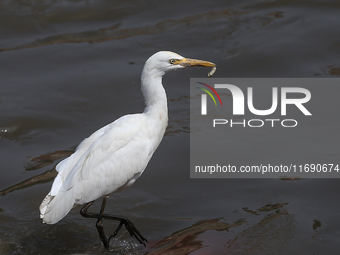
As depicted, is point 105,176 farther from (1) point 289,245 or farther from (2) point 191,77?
(2) point 191,77

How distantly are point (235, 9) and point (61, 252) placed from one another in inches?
354

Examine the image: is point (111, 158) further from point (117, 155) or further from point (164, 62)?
point (164, 62)

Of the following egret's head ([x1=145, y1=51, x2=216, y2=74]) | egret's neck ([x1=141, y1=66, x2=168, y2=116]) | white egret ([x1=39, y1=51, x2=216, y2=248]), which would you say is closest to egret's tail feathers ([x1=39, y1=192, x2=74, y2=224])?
white egret ([x1=39, y1=51, x2=216, y2=248])

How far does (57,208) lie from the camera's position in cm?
616

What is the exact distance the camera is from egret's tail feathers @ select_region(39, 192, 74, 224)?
6148 mm

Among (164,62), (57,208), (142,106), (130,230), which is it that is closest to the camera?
(57,208)

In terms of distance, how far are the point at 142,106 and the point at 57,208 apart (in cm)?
464

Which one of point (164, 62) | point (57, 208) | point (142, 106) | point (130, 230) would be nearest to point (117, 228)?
point (130, 230)

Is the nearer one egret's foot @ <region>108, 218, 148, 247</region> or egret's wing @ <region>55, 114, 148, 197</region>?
egret's wing @ <region>55, 114, 148, 197</region>

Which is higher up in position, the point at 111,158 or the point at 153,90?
the point at 153,90

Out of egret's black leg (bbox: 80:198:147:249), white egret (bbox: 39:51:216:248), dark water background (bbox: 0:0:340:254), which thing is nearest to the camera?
white egret (bbox: 39:51:216:248)

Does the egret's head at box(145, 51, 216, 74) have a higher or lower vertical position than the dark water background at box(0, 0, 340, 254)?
higher

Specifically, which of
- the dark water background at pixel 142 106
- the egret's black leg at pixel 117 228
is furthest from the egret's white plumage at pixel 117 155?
the dark water background at pixel 142 106

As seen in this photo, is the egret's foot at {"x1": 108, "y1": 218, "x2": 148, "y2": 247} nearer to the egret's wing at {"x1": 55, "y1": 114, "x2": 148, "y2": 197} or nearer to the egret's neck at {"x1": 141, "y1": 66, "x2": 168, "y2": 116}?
the egret's wing at {"x1": 55, "y1": 114, "x2": 148, "y2": 197}
